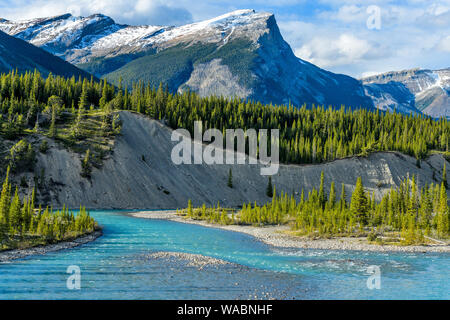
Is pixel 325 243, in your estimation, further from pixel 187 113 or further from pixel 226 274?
pixel 187 113

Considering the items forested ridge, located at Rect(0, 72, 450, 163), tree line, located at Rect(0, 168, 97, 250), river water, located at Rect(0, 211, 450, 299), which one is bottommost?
river water, located at Rect(0, 211, 450, 299)

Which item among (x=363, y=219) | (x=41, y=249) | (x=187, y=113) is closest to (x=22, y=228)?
(x=41, y=249)

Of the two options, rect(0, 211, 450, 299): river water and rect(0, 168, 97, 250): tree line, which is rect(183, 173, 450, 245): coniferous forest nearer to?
rect(0, 211, 450, 299): river water

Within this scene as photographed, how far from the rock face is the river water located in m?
58.6

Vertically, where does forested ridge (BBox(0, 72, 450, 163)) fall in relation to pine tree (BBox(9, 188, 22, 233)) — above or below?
above

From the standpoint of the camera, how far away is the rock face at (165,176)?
11044 centimetres

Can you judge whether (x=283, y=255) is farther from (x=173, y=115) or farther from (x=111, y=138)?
(x=173, y=115)

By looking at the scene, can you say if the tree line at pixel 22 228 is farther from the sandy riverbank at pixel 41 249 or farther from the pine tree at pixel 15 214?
the sandy riverbank at pixel 41 249

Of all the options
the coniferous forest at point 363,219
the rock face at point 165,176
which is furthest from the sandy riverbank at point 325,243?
the rock face at point 165,176

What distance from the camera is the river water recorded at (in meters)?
29.7

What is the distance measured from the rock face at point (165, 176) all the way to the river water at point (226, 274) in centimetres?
5857

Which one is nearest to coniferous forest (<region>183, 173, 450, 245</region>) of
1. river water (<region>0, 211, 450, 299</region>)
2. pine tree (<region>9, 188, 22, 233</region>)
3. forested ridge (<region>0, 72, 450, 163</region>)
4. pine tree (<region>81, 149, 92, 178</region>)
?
river water (<region>0, 211, 450, 299</region>)

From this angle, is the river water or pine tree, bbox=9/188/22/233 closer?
the river water

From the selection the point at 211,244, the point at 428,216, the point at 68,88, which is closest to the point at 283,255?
the point at 211,244
